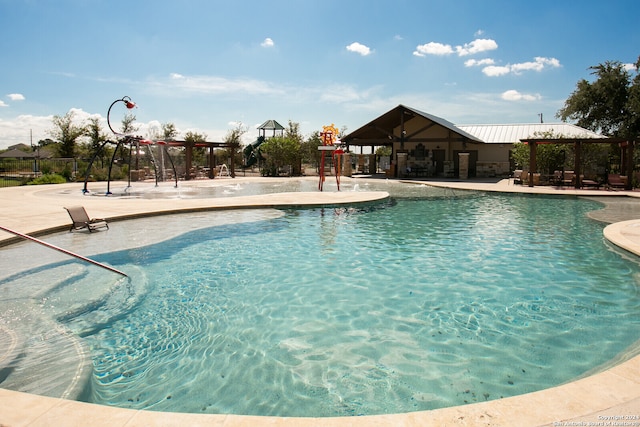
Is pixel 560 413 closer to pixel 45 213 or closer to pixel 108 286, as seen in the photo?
pixel 108 286

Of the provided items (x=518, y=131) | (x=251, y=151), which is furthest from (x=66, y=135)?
(x=518, y=131)

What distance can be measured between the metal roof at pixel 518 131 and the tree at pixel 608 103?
3.49m

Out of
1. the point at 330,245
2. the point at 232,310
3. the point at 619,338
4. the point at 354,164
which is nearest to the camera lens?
the point at 619,338

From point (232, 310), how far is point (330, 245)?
3.77 metres

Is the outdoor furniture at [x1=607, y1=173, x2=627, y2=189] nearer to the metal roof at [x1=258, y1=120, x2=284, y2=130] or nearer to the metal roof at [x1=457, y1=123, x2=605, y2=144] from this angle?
the metal roof at [x1=457, y1=123, x2=605, y2=144]

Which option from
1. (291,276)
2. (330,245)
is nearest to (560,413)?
(291,276)

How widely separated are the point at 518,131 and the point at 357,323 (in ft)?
110

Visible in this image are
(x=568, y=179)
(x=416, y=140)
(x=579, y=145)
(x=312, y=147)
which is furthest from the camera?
(x=312, y=147)

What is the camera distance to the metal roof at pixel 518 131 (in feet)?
103

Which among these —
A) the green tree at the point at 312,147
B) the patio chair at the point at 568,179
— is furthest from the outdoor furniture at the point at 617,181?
the green tree at the point at 312,147

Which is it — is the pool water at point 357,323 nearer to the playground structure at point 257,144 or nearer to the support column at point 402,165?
the support column at point 402,165

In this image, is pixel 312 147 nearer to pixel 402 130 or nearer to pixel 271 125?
pixel 271 125

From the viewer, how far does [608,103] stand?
34625mm

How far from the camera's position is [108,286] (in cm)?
621
